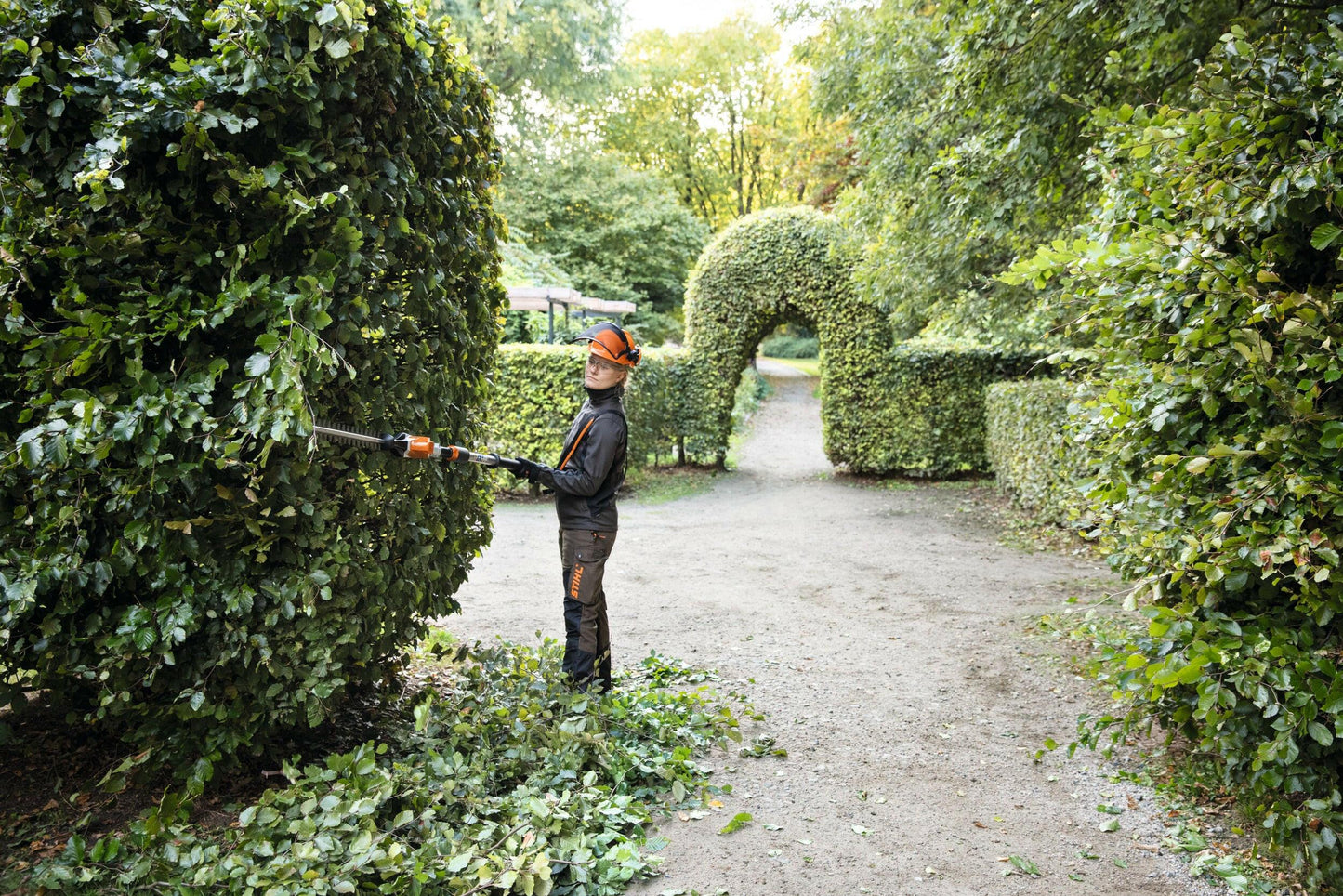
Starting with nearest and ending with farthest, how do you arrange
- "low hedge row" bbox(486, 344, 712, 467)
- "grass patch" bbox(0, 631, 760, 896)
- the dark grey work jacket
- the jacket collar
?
"grass patch" bbox(0, 631, 760, 896), the dark grey work jacket, the jacket collar, "low hedge row" bbox(486, 344, 712, 467)

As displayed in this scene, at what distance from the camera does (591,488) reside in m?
4.38

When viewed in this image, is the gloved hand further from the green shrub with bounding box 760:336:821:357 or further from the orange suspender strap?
the green shrub with bounding box 760:336:821:357

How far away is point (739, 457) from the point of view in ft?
60.1

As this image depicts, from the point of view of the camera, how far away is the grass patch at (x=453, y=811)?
276 centimetres

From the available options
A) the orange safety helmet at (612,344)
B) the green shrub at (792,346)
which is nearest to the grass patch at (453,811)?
the orange safety helmet at (612,344)

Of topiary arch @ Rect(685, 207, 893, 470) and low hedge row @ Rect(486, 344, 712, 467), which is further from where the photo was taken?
topiary arch @ Rect(685, 207, 893, 470)

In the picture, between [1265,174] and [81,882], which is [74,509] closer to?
[81,882]

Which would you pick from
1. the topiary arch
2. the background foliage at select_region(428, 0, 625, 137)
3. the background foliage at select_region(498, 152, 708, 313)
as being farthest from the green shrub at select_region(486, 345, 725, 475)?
the background foliage at select_region(498, 152, 708, 313)

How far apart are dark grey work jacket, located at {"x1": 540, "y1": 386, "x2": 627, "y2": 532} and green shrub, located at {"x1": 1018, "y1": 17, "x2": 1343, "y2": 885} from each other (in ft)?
7.71

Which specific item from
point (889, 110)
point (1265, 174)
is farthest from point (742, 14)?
point (1265, 174)

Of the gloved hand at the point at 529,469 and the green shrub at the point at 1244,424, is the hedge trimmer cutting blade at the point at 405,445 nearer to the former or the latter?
the gloved hand at the point at 529,469

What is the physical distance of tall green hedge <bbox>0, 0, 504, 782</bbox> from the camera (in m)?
2.83

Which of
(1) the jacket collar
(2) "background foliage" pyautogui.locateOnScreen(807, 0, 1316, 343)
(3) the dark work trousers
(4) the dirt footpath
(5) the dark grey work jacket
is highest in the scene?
(2) "background foliage" pyautogui.locateOnScreen(807, 0, 1316, 343)

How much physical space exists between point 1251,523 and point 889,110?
7.65 m
